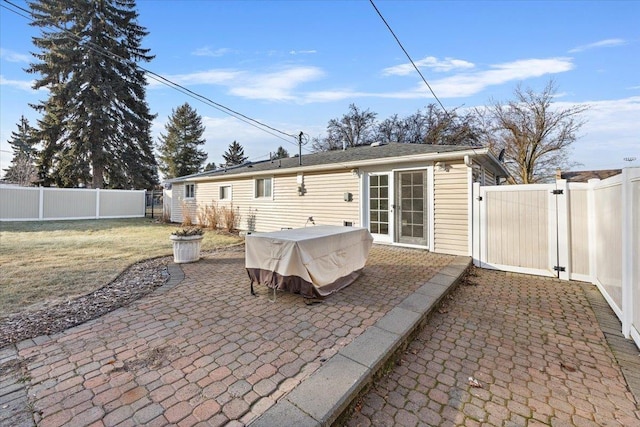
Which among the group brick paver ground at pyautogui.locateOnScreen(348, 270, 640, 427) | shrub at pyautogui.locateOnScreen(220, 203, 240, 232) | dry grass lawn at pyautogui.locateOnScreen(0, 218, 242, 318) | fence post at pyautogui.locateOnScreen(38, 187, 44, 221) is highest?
fence post at pyautogui.locateOnScreen(38, 187, 44, 221)

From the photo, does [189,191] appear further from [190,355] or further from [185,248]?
[190,355]

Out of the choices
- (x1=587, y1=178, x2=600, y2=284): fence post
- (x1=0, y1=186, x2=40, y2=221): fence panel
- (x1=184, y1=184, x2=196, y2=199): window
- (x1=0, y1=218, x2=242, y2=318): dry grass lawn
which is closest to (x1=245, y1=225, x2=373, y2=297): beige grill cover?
(x1=0, y1=218, x2=242, y2=318): dry grass lawn

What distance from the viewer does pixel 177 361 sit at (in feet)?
7.35

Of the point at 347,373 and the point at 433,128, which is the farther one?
the point at 433,128

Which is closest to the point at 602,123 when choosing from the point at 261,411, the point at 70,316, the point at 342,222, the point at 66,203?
the point at 342,222

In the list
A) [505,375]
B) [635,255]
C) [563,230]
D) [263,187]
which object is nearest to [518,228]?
[563,230]

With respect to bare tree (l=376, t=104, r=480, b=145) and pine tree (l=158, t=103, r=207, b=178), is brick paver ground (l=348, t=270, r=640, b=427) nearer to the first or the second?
bare tree (l=376, t=104, r=480, b=145)

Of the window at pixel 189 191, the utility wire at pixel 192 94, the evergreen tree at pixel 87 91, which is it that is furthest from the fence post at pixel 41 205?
the utility wire at pixel 192 94

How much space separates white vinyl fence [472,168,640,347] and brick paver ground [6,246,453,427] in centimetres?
234

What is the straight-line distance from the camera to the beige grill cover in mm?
3418

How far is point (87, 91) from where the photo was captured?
61.8 ft

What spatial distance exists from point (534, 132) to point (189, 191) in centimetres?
2222

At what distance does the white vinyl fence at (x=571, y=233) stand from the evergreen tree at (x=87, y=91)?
23.7m

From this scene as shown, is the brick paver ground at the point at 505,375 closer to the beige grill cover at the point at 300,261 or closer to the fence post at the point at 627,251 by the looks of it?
the fence post at the point at 627,251
